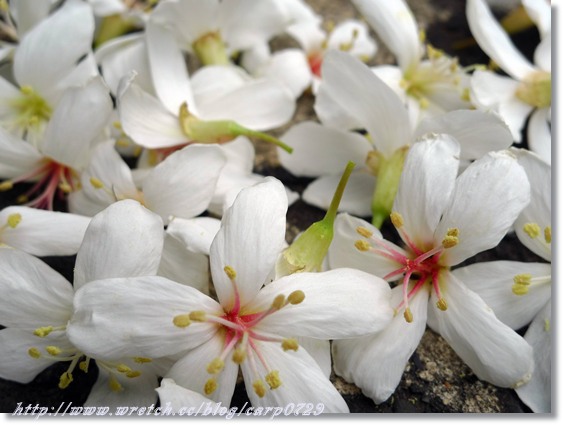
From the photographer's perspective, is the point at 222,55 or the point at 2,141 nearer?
the point at 2,141

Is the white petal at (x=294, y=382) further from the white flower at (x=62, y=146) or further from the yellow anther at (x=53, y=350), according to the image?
the white flower at (x=62, y=146)

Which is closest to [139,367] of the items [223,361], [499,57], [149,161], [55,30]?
[223,361]

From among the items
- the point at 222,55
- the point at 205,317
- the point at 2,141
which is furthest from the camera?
the point at 222,55

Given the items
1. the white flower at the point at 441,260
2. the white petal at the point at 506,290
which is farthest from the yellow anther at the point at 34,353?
the white petal at the point at 506,290

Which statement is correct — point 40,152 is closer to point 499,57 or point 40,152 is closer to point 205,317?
point 205,317

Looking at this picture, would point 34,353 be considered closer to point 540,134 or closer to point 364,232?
point 364,232

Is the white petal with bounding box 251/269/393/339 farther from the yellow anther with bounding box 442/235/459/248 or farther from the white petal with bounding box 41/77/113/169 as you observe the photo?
the white petal with bounding box 41/77/113/169
